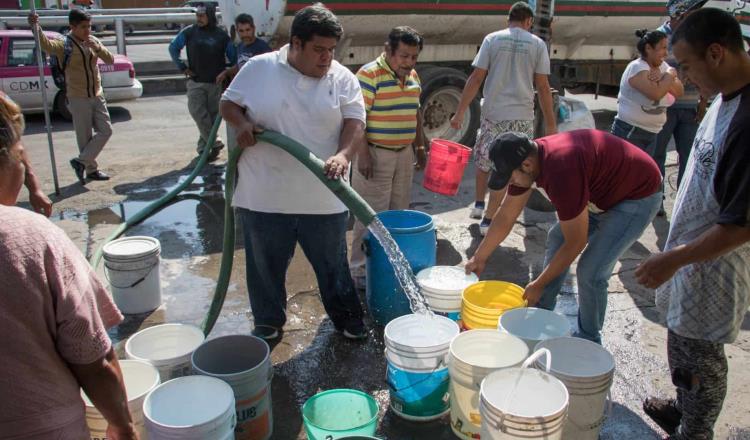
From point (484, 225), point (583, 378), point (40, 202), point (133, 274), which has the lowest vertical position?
point (484, 225)

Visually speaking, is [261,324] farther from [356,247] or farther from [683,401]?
[683,401]

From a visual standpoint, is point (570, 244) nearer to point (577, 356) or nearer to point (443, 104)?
point (577, 356)

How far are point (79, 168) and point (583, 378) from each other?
6.07 m

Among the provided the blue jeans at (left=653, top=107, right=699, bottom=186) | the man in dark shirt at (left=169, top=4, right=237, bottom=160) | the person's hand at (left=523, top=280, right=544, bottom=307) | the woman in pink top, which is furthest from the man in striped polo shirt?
the man in dark shirt at (left=169, top=4, right=237, bottom=160)

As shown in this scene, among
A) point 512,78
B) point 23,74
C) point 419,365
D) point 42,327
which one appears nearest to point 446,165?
point 512,78

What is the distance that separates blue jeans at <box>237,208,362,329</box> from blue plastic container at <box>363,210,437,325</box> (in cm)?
16

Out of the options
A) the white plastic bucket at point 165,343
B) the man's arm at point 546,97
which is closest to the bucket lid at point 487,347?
the white plastic bucket at point 165,343

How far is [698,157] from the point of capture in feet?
8.27

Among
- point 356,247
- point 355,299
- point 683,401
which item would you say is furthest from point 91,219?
point 683,401

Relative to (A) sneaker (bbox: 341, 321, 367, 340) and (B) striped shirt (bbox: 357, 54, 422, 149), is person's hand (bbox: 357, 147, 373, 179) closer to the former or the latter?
(B) striped shirt (bbox: 357, 54, 422, 149)

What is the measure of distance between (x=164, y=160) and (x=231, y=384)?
5.81 m

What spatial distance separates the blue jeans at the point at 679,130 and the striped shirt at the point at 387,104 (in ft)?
8.63

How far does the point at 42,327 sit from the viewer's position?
5.13 ft

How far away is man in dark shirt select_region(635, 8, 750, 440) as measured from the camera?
221 centimetres
